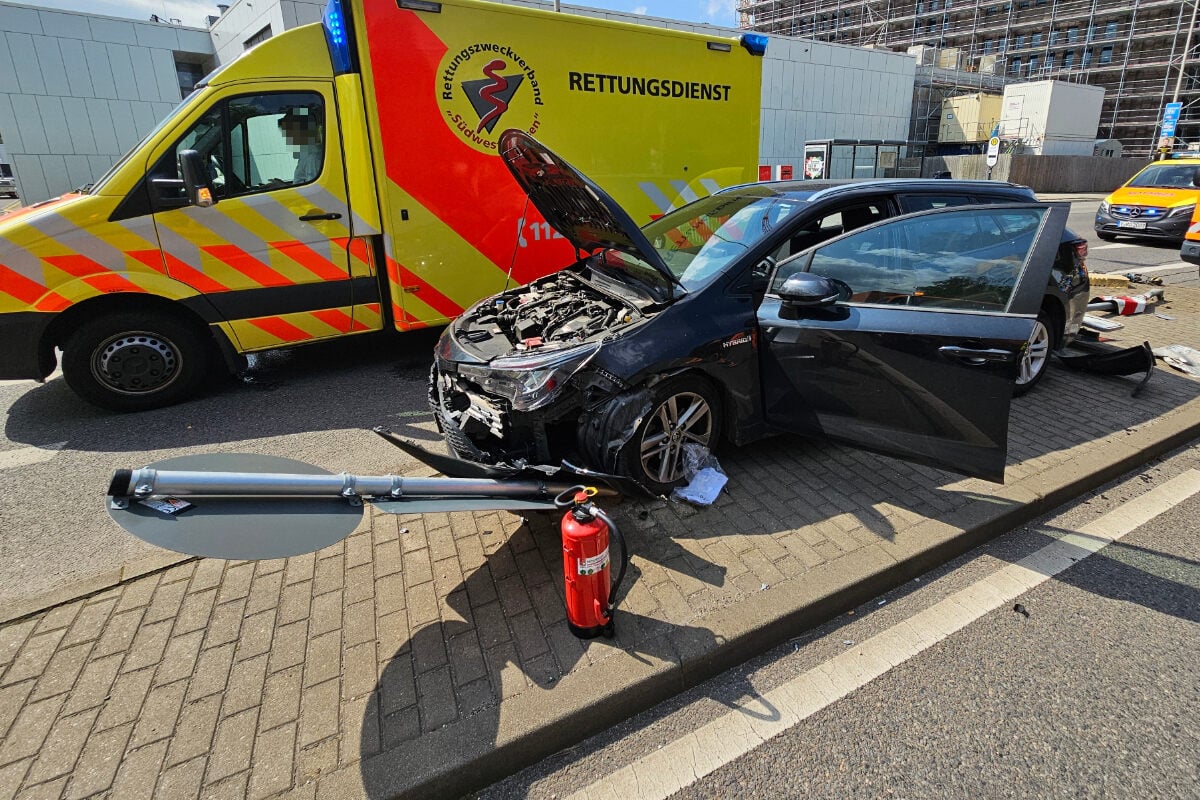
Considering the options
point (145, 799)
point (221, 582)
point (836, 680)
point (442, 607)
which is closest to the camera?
point (145, 799)

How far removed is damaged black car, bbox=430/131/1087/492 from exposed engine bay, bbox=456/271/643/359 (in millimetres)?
17

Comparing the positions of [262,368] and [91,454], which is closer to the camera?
[91,454]

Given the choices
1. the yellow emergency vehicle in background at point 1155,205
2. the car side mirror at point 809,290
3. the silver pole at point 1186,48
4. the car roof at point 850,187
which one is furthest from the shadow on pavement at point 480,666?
the silver pole at point 1186,48

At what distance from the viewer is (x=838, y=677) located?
2.38 metres

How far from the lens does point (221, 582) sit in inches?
113

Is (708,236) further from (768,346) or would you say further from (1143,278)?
(1143,278)

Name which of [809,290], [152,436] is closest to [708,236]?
[809,290]

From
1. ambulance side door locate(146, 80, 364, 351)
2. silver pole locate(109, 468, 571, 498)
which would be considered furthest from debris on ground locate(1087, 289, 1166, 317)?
ambulance side door locate(146, 80, 364, 351)

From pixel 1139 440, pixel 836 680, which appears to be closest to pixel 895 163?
pixel 1139 440

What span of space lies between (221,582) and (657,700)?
203 cm

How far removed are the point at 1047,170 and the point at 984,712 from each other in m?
38.9

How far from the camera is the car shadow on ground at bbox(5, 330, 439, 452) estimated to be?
4539 mm

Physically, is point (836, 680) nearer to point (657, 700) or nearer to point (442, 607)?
point (657, 700)

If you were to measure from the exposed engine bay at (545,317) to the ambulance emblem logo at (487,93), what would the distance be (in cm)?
200
